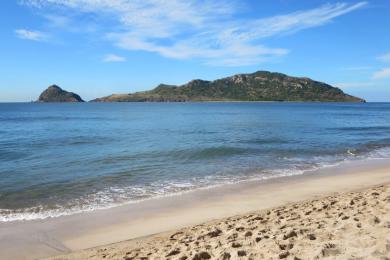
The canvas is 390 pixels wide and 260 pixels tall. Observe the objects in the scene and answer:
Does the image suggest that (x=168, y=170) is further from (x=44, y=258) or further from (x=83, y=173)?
(x=44, y=258)

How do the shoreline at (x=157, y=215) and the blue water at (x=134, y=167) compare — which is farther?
the blue water at (x=134, y=167)

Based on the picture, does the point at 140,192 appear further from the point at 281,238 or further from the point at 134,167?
the point at 281,238

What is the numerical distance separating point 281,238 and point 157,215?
4.93 m

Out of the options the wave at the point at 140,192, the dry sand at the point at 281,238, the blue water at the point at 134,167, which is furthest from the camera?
the blue water at the point at 134,167

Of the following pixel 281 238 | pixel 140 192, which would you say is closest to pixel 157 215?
pixel 140 192

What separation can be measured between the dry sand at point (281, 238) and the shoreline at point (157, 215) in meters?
0.84

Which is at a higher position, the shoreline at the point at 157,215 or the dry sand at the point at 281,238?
the dry sand at the point at 281,238

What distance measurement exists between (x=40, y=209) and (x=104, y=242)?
13.7ft

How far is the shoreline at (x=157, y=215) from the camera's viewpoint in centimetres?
966

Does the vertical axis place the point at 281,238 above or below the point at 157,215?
above

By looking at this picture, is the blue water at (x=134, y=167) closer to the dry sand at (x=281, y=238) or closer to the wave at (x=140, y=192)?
the wave at (x=140, y=192)

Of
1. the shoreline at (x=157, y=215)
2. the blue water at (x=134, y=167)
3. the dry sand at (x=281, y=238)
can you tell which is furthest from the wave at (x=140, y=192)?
the dry sand at (x=281, y=238)

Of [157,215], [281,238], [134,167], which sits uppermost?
[281,238]

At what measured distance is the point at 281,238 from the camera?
781cm
